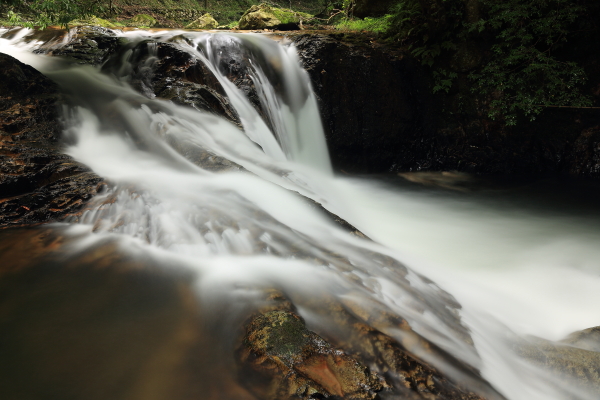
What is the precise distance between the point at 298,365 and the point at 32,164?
11.4 ft

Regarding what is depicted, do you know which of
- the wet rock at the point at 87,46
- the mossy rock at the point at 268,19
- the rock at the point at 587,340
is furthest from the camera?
the mossy rock at the point at 268,19

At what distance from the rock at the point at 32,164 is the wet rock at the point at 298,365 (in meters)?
2.47

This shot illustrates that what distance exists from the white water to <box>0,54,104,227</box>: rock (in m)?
0.23

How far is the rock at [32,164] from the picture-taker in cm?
322

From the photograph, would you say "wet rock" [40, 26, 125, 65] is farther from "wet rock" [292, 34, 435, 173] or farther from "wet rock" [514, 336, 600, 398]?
"wet rock" [514, 336, 600, 398]

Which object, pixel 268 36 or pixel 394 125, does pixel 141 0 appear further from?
pixel 394 125

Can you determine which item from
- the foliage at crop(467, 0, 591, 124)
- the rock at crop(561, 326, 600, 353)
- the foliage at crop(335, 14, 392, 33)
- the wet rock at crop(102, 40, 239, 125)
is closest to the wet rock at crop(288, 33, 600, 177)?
the foliage at crop(467, 0, 591, 124)

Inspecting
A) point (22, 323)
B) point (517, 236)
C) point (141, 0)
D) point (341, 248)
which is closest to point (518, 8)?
point (517, 236)

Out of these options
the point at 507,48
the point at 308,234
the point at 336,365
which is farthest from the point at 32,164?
the point at 507,48

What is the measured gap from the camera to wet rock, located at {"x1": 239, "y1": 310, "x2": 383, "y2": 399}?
1573 mm

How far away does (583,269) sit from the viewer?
4.08 metres

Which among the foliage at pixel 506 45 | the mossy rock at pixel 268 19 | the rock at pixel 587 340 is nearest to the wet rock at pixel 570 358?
the rock at pixel 587 340

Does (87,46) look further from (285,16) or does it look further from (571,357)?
(571,357)

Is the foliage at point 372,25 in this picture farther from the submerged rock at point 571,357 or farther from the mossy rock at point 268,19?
the submerged rock at point 571,357
